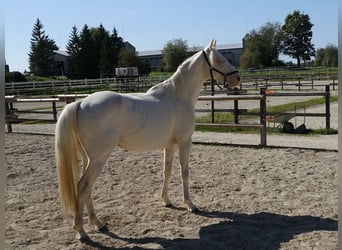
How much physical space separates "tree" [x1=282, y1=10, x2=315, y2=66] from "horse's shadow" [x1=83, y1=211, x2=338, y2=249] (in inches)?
2570

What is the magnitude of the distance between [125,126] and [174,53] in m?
46.9

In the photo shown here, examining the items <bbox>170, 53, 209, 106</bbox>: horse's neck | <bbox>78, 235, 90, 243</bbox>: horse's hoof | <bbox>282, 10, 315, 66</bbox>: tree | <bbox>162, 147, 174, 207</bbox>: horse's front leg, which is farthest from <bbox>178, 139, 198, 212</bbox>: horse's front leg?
<bbox>282, 10, 315, 66</bbox>: tree

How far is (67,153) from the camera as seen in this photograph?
3.29 meters

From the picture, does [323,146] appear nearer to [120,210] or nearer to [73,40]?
[120,210]

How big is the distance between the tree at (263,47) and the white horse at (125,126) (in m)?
53.1

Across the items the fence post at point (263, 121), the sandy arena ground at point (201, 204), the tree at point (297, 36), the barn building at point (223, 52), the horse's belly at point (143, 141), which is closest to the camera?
the sandy arena ground at point (201, 204)

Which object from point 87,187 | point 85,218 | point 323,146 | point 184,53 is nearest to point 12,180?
point 85,218

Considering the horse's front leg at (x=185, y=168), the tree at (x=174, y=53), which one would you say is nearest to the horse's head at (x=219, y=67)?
the horse's front leg at (x=185, y=168)

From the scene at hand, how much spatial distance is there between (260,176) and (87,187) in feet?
8.89

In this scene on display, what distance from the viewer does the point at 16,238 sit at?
337 cm

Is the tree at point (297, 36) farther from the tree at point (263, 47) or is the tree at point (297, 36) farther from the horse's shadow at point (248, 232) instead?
the horse's shadow at point (248, 232)

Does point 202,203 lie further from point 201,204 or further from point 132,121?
point 132,121

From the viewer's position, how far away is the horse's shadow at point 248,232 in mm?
3115

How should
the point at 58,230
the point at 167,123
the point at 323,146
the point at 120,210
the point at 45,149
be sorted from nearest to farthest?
the point at 58,230 < the point at 167,123 < the point at 120,210 < the point at 323,146 < the point at 45,149
